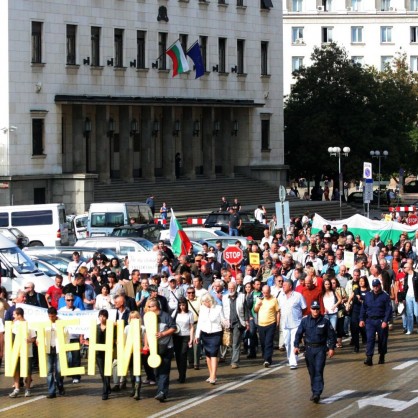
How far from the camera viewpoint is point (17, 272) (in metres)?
31.8

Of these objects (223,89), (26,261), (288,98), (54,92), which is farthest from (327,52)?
(26,261)

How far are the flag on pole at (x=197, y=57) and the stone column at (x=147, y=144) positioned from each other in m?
3.18

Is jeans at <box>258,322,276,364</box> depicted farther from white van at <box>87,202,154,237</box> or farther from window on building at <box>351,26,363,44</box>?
window on building at <box>351,26,363,44</box>

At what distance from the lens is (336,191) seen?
84.6 metres

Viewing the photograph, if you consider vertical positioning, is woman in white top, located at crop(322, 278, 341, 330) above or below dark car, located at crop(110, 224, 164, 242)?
below

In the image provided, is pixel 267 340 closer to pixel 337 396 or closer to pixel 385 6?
pixel 337 396

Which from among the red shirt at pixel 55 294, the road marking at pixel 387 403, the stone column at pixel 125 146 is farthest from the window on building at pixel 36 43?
the road marking at pixel 387 403

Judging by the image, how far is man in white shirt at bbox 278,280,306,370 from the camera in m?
25.4

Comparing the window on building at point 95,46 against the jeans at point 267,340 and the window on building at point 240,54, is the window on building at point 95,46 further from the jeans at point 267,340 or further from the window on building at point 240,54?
the jeans at point 267,340

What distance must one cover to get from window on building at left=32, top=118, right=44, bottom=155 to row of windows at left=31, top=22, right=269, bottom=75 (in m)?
2.61

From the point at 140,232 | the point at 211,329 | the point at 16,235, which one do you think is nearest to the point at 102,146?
the point at 16,235

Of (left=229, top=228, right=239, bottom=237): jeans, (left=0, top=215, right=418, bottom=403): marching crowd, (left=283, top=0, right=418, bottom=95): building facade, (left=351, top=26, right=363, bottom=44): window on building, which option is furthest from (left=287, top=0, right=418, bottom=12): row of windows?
(left=0, top=215, right=418, bottom=403): marching crowd

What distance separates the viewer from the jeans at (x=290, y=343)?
83.5 feet

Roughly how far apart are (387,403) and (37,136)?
1800 inches
